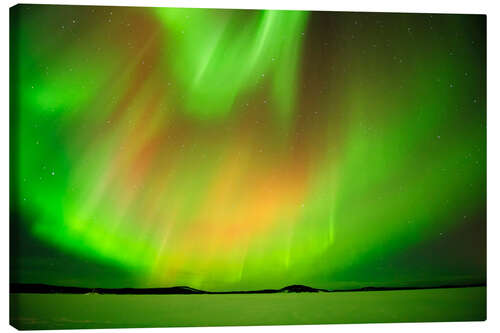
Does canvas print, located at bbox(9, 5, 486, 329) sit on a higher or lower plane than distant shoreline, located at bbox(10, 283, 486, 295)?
higher

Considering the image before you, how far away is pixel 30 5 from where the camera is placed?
535 centimetres

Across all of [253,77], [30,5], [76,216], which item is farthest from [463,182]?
[30,5]

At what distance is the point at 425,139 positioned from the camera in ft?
18.7

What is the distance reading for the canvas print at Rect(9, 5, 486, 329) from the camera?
17.6ft

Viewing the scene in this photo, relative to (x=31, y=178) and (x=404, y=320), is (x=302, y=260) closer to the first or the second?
(x=404, y=320)

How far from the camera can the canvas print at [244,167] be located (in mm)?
5367

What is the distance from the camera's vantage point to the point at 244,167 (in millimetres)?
5520

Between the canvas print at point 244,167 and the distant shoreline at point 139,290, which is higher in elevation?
the canvas print at point 244,167

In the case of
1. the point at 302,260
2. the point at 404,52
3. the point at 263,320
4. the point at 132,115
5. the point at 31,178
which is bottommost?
the point at 263,320

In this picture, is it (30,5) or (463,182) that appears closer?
(30,5)

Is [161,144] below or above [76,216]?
above

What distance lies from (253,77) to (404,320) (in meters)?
1.81

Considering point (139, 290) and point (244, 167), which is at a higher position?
point (244, 167)

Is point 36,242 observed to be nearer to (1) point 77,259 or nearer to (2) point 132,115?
(1) point 77,259
